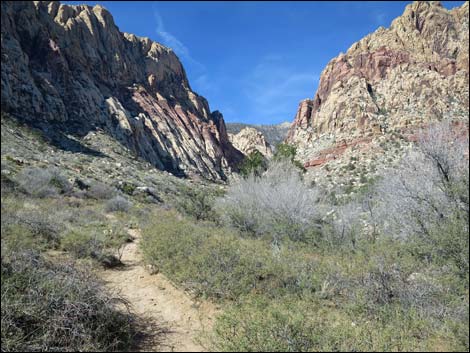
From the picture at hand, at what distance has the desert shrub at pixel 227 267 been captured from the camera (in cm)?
583

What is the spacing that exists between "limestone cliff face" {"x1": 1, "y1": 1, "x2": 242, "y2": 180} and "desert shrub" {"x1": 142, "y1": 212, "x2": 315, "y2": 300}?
25.5 m

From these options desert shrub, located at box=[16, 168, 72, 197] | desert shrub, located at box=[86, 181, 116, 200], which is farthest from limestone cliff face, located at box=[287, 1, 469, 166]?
desert shrub, located at box=[16, 168, 72, 197]

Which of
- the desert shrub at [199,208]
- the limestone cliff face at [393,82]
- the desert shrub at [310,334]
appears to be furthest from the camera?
the limestone cliff face at [393,82]

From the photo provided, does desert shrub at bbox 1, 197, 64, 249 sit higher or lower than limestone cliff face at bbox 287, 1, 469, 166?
lower

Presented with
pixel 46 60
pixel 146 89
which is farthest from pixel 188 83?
pixel 46 60

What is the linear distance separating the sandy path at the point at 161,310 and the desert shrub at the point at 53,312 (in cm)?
48

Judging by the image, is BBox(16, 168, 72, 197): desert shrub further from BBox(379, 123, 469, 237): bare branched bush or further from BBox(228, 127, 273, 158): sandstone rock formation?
BBox(228, 127, 273, 158): sandstone rock formation

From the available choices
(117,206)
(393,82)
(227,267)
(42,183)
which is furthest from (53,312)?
(393,82)

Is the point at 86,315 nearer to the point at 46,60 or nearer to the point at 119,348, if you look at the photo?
the point at 119,348

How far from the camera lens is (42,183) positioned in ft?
46.6

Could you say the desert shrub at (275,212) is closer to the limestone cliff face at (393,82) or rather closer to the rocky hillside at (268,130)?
the limestone cliff face at (393,82)

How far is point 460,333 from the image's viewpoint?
137 inches

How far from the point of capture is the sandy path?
4.44 meters

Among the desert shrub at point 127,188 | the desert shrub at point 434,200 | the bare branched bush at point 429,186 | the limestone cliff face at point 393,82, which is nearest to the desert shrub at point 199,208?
the desert shrub at point 434,200
